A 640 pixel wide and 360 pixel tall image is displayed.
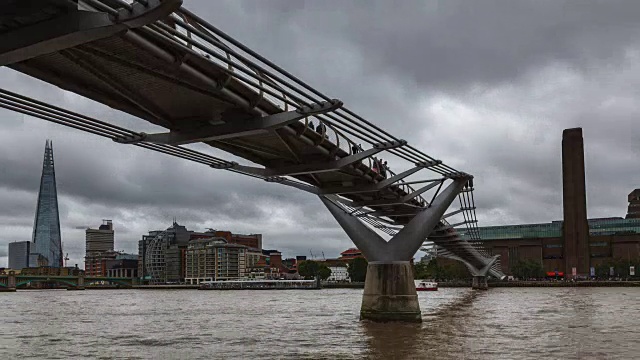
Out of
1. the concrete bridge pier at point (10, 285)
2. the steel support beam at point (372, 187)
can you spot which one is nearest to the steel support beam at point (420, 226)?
the steel support beam at point (372, 187)

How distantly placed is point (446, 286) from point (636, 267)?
39.4 m

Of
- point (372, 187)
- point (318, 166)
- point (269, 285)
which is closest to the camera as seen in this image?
point (318, 166)

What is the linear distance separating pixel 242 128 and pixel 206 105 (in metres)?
1.31

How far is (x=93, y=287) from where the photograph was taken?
19725 centimetres

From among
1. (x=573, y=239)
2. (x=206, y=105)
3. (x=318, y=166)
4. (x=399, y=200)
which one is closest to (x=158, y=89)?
(x=206, y=105)

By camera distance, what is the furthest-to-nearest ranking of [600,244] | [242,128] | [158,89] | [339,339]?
1. [600,244]
2. [339,339]
3. [242,128]
4. [158,89]

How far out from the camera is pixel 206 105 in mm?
18688

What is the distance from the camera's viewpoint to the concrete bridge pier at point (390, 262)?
35656 millimetres

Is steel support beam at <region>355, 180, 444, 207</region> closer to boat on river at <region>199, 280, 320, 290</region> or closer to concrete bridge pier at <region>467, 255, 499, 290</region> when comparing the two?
concrete bridge pier at <region>467, 255, 499, 290</region>

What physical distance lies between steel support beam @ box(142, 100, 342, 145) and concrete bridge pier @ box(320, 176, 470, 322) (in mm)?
16221

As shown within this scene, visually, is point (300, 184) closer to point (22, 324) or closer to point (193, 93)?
point (193, 93)

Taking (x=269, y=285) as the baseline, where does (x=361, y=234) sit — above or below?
above

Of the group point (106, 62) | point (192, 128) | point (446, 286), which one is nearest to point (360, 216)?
point (192, 128)

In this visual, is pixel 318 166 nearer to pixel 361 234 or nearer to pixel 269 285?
pixel 361 234
